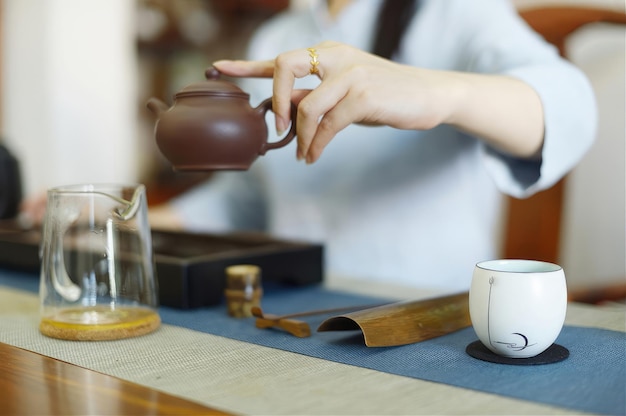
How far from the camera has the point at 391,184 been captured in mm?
1652

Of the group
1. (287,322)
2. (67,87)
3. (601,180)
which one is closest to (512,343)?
(287,322)

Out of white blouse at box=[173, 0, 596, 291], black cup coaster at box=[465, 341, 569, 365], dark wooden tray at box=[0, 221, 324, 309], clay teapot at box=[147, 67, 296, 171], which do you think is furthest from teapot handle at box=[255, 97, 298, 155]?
white blouse at box=[173, 0, 596, 291]

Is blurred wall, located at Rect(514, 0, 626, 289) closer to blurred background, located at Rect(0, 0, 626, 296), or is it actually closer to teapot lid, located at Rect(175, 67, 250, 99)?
teapot lid, located at Rect(175, 67, 250, 99)

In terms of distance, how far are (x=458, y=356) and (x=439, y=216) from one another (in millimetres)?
927

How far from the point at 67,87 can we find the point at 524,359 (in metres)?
3.21

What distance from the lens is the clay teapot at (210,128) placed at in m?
0.82

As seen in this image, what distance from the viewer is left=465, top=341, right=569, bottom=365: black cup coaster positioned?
2.33 ft

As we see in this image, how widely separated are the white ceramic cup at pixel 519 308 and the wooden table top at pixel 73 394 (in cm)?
30

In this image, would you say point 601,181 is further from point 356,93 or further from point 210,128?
point 210,128

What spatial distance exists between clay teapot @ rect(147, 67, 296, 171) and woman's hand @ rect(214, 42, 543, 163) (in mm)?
45

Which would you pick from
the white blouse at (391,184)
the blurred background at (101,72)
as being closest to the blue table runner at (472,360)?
the white blouse at (391,184)

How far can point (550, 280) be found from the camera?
27.4 inches

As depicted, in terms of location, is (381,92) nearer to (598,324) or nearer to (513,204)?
(598,324)

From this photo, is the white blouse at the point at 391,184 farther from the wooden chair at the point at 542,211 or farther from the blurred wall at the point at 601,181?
the blurred wall at the point at 601,181
